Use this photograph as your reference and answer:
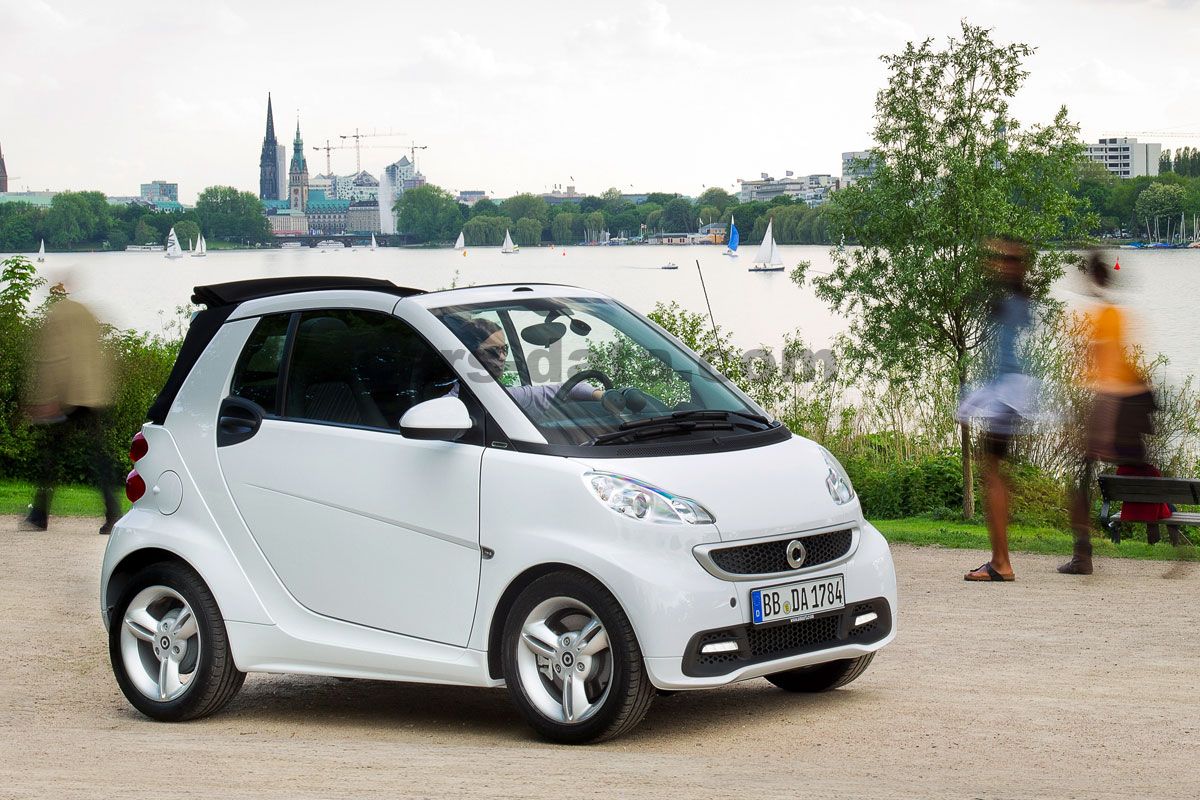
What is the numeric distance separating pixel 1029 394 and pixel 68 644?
6.12m

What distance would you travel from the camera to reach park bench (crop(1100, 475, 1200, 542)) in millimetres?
13102

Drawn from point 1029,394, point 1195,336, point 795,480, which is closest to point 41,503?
point 1029,394

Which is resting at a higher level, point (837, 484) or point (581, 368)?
point (581, 368)

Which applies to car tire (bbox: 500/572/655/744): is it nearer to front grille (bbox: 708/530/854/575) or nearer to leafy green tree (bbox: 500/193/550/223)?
front grille (bbox: 708/530/854/575)

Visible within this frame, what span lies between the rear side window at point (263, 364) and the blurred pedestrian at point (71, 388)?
5832mm

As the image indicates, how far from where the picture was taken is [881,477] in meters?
21.3

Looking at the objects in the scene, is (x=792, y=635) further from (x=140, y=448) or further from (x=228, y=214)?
(x=228, y=214)

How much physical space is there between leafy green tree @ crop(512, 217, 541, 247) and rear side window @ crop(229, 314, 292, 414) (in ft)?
498

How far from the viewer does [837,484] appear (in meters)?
6.69

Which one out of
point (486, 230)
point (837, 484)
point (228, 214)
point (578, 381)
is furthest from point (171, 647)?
point (228, 214)

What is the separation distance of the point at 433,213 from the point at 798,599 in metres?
164

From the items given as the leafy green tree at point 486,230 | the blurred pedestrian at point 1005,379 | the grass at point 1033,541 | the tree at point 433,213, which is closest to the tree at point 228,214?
the tree at point 433,213

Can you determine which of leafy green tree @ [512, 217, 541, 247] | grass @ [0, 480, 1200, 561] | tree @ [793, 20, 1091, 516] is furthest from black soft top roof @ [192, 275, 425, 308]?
leafy green tree @ [512, 217, 541, 247]

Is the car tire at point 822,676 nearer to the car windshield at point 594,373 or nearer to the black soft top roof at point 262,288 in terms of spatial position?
the car windshield at point 594,373
